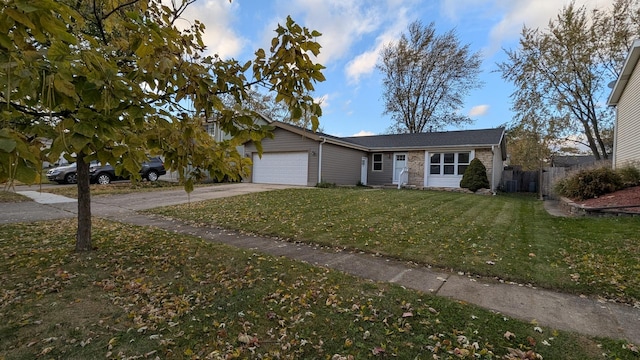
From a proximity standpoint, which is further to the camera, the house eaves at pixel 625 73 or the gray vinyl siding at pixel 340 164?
the gray vinyl siding at pixel 340 164

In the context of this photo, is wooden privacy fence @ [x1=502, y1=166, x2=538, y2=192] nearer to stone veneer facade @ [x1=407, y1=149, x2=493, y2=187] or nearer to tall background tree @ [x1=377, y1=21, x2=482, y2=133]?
stone veneer facade @ [x1=407, y1=149, x2=493, y2=187]

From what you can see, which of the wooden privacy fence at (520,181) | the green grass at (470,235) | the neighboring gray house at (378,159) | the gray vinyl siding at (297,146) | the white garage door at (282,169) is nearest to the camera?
the green grass at (470,235)

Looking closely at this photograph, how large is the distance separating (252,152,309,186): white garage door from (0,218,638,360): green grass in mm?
12357

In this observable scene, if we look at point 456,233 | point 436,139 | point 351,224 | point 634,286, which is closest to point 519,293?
point 634,286

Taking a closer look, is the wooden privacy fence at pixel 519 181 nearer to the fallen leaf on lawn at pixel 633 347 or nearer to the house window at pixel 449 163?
the house window at pixel 449 163

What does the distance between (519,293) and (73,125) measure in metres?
4.47

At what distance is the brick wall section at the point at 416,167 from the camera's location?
1791 centimetres

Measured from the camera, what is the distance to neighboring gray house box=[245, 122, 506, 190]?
16062 millimetres

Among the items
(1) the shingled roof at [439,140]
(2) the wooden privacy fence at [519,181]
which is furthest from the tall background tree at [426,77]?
(2) the wooden privacy fence at [519,181]

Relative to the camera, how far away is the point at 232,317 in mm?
2846

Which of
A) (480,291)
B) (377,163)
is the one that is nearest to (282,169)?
(377,163)

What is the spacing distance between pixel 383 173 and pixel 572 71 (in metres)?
13.3

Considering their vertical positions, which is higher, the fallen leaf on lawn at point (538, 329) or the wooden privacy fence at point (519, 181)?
the wooden privacy fence at point (519, 181)

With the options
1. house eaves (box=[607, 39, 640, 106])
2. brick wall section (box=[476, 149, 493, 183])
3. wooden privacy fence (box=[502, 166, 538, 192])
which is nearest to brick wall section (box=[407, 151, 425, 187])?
brick wall section (box=[476, 149, 493, 183])
